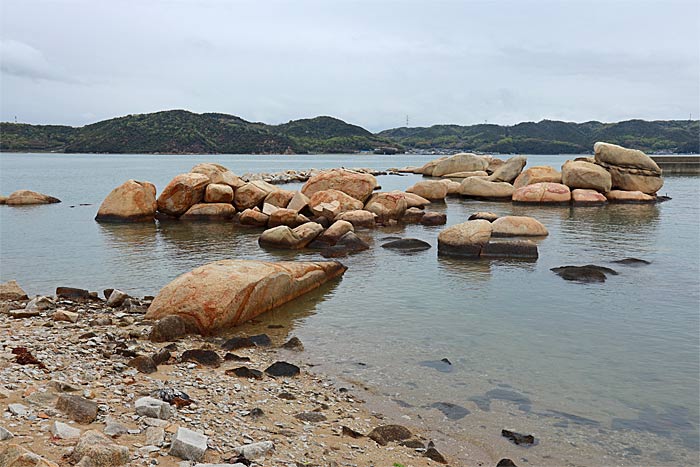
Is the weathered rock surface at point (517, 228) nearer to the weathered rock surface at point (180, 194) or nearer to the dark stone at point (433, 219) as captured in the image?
the dark stone at point (433, 219)

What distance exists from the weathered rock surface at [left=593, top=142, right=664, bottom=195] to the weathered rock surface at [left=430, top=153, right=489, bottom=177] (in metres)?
19.1

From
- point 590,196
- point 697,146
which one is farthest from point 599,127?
point 590,196

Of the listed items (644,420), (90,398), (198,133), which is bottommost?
(644,420)

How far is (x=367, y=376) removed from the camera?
9.63 m

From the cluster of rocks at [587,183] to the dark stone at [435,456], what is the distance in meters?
33.2

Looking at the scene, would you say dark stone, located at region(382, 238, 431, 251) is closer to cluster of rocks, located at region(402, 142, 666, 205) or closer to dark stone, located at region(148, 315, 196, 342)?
dark stone, located at region(148, 315, 196, 342)

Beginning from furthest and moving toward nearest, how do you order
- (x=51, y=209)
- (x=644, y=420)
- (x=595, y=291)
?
(x=51, y=209) → (x=595, y=291) → (x=644, y=420)

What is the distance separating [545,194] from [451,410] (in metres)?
32.0

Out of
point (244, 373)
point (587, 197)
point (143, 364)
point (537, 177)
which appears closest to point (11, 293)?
point (143, 364)

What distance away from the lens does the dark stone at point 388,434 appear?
23.9 ft

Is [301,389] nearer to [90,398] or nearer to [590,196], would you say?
[90,398]

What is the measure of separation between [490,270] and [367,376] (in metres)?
9.59

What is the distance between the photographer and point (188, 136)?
141m

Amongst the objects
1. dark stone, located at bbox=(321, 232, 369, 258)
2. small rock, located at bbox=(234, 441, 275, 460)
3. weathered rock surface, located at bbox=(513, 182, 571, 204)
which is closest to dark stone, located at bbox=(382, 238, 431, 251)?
dark stone, located at bbox=(321, 232, 369, 258)
